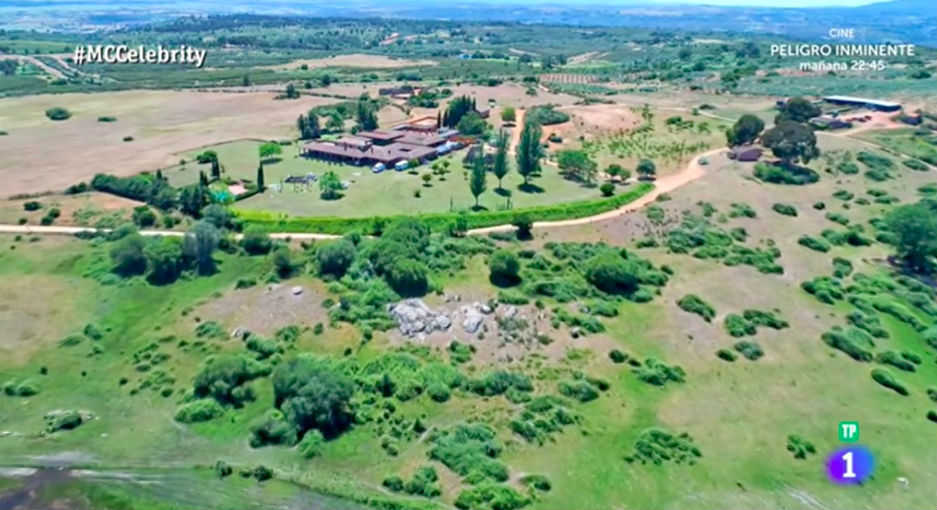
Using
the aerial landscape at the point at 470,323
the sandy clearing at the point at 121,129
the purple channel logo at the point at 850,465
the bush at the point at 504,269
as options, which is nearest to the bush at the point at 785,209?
the aerial landscape at the point at 470,323

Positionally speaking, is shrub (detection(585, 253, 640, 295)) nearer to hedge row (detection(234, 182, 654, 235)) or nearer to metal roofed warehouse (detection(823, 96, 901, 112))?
hedge row (detection(234, 182, 654, 235))

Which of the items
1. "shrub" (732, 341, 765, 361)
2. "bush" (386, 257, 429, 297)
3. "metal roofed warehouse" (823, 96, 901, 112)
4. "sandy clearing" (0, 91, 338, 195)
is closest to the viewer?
"shrub" (732, 341, 765, 361)

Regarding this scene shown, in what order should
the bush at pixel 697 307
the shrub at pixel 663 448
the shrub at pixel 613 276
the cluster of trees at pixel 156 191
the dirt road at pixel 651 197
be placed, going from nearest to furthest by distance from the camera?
the shrub at pixel 663 448 → the bush at pixel 697 307 → the shrub at pixel 613 276 → the dirt road at pixel 651 197 → the cluster of trees at pixel 156 191

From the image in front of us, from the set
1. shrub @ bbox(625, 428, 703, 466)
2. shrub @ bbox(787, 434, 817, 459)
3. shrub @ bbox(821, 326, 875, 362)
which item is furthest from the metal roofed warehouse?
shrub @ bbox(625, 428, 703, 466)

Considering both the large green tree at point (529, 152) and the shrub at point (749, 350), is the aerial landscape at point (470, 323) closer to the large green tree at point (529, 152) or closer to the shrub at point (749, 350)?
the shrub at point (749, 350)

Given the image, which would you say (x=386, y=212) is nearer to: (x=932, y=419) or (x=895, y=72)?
(x=932, y=419)

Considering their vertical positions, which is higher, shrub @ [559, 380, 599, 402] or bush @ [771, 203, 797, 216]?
bush @ [771, 203, 797, 216]

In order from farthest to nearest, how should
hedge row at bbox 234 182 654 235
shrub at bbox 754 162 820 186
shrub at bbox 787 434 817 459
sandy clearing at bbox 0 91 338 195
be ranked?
sandy clearing at bbox 0 91 338 195
shrub at bbox 754 162 820 186
hedge row at bbox 234 182 654 235
shrub at bbox 787 434 817 459
